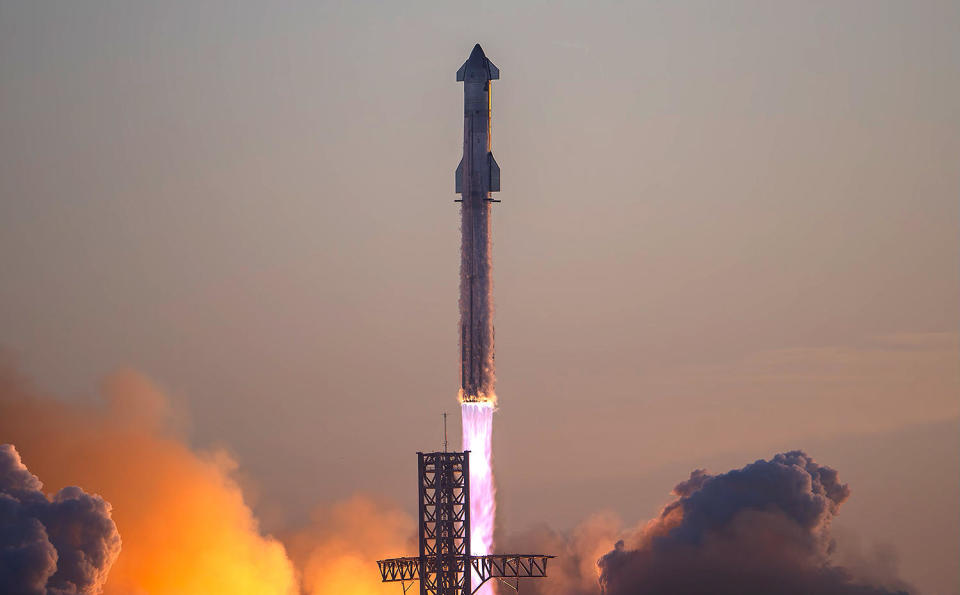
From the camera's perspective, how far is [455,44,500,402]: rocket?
161625 mm

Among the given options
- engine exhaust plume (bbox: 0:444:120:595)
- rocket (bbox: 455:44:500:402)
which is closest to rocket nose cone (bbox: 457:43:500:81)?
rocket (bbox: 455:44:500:402)

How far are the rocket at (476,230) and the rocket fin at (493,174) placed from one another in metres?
0.06

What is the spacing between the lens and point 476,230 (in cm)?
16175

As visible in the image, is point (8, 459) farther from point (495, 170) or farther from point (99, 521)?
point (495, 170)

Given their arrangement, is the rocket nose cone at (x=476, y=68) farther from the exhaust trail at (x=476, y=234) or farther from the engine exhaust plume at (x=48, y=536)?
the engine exhaust plume at (x=48, y=536)

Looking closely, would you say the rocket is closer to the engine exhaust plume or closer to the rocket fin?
the rocket fin

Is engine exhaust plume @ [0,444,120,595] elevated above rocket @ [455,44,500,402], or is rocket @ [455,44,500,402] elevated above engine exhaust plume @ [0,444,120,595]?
rocket @ [455,44,500,402]

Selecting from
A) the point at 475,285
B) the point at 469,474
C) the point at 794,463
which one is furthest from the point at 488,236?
the point at 794,463

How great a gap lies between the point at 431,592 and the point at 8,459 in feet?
82.9

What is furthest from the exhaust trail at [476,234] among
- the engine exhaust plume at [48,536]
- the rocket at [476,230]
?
the engine exhaust plume at [48,536]

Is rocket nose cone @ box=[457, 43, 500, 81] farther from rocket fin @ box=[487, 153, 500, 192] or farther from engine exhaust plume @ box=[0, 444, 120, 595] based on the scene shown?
engine exhaust plume @ box=[0, 444, 120, 595]

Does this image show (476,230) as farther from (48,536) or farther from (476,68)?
(48,536)

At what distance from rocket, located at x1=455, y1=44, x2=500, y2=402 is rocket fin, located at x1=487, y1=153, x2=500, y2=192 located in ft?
0.19

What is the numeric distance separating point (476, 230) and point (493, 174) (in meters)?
3.40
